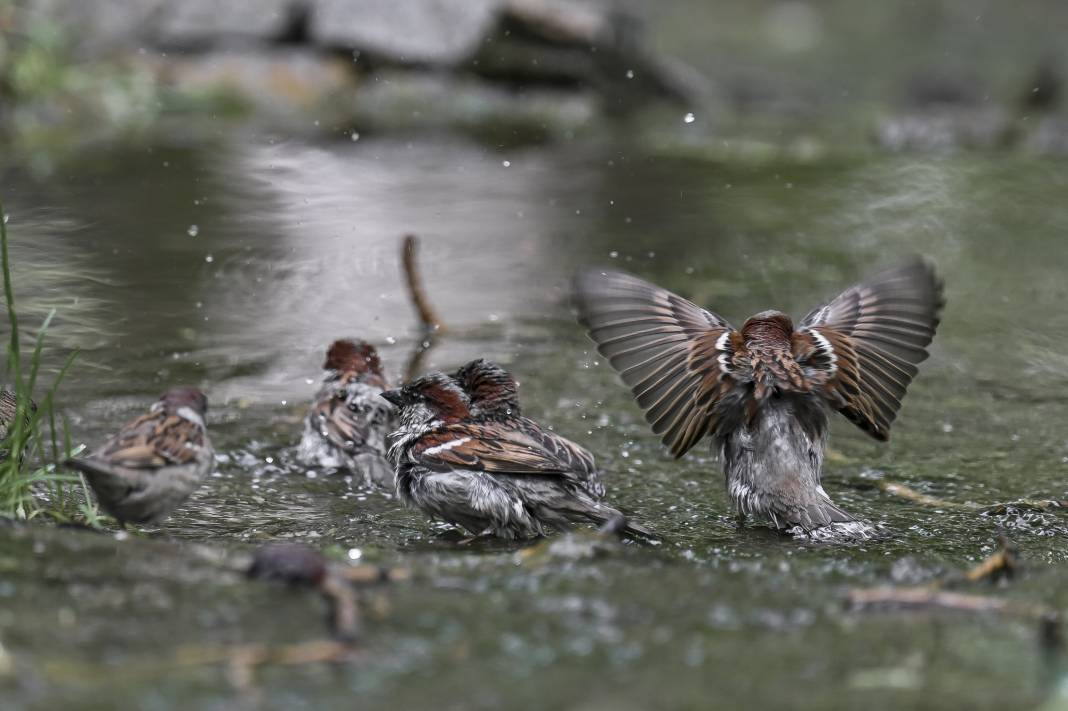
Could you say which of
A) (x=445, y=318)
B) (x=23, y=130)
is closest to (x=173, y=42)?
(x=23, y=130)

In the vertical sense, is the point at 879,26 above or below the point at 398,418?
above

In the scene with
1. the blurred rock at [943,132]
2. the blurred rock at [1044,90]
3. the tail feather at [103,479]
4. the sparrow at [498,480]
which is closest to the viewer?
the tail feather at [103,479]

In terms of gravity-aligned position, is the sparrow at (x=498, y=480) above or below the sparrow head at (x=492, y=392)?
below

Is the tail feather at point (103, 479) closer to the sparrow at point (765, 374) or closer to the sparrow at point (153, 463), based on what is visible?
the sparrow at point (153, 463)

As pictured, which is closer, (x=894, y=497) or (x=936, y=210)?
(x=894, y=497)

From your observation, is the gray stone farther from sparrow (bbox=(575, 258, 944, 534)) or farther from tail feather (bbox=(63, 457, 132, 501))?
tail feather (bbox=(63, 457, 132, 501))

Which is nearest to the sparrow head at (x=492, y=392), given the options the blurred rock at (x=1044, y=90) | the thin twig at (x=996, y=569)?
the thin twig at (x=996, y=569)

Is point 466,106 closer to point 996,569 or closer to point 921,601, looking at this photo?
point 996,569

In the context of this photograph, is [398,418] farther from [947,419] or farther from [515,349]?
[947,419]
